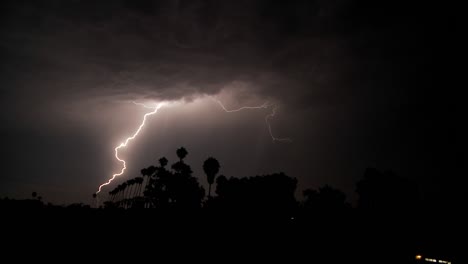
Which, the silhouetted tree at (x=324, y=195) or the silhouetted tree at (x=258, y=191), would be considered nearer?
the silhouetted tree at (x=258, y=191)

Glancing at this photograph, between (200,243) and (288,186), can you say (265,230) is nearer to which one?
(200,243)

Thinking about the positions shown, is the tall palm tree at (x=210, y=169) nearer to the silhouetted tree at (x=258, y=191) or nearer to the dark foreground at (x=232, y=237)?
the silhouetted tree at (x=258, y=191)

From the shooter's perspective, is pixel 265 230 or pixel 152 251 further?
pixel 265 230

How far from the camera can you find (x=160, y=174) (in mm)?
57250

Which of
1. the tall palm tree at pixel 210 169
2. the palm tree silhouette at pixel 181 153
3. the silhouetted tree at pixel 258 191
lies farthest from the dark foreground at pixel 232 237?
the palm tree silhouette at pixel 181 153

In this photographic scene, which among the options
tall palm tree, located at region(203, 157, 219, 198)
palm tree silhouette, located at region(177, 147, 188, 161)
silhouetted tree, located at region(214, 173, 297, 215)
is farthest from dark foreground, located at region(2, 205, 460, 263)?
palm tree silhouette, located at region(177, 147, 188, 161)

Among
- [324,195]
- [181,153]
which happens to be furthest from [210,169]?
[324,195]

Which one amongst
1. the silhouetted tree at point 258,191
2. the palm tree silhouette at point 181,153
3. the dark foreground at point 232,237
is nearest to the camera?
the dark foreground at point 232,237

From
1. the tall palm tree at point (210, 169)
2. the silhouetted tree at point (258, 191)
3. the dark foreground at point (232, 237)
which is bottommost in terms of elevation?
the dark foreground at point (232, 237)

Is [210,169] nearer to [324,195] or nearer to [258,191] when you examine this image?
[258,191]

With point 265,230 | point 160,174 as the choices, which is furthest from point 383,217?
point 160,174

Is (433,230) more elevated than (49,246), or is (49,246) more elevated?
(433,230)

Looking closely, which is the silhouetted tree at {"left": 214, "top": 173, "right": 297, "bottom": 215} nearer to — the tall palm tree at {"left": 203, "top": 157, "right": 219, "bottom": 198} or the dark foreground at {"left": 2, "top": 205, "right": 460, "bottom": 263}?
the tall palm tree at {"left": 203, "top": 157, "right": 219, "bottom": 198}

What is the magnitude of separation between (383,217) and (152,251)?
632 inches
